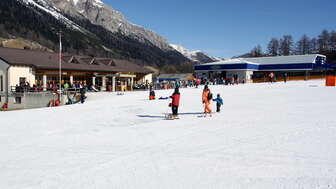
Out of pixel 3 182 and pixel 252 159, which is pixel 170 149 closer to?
pixel 252 159

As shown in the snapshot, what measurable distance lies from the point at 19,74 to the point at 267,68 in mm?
41942

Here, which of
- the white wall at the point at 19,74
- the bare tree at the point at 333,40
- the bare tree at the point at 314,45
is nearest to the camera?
the white wall at the point at 19,74

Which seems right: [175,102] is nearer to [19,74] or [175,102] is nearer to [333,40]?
[19,74]

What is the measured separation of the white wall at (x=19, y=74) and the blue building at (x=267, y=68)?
1207 inches

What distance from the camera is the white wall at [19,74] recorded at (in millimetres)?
30484

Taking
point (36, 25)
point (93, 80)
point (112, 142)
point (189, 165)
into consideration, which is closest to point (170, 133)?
point (112, 142)

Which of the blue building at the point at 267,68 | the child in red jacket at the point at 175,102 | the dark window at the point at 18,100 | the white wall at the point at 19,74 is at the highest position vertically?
the blue building at the point at 267,68

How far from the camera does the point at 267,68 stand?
5328cm

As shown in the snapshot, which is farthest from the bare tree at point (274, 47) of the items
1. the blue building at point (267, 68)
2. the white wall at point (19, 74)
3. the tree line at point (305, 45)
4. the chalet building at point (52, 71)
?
the white wall at point (19, 74)

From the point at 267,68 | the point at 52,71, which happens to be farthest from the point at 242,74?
the point at 52,71

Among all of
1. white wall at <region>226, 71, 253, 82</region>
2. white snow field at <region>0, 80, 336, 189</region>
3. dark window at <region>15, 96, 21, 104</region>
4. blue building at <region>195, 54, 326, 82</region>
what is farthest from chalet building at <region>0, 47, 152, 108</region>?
white snow field at <region>0, 80, 336, 189</region>

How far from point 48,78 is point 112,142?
98.0ft

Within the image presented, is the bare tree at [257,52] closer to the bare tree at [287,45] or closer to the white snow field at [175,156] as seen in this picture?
the bare tree at [287,45]

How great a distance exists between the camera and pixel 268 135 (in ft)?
25.9
